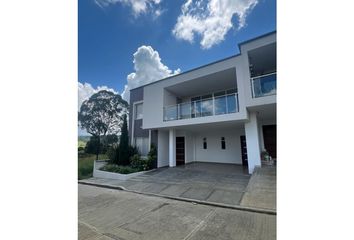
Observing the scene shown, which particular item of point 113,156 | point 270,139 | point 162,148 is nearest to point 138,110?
point 162,148

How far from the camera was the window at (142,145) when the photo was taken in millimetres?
12797

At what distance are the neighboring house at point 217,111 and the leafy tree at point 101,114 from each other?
7060 mm

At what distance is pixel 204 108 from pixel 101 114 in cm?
1409

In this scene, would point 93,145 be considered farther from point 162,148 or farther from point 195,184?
point 195,184

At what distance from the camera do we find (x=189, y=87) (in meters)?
11.0

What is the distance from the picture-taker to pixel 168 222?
4.23m

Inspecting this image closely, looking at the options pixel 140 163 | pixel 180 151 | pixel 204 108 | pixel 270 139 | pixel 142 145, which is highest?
pixel 204 108

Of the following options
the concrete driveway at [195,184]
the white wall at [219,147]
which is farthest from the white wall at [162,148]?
the white wall at [219,147]

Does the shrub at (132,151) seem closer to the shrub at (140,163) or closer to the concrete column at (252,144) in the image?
the shrub at (140,163)

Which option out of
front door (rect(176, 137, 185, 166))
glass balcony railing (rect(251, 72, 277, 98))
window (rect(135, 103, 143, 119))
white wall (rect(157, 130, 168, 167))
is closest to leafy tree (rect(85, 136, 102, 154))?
window (rect(135, 103, 143, 119))

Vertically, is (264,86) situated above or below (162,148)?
above

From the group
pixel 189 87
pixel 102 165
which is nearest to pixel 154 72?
pixel 189 87
